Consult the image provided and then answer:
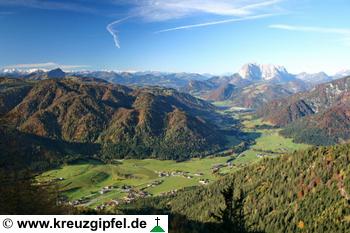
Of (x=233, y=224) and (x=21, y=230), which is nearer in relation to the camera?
(x=21, y=230)

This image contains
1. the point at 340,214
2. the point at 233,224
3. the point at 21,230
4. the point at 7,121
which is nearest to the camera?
the point at 21,230

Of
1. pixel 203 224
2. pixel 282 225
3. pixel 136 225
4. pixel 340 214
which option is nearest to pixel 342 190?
pixel 340 214

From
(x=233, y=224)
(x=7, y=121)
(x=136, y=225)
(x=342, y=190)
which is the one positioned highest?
(x=7, y=121)

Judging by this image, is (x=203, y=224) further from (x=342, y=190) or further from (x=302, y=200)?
(x=342, y=190)

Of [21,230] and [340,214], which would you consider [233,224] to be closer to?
[21,230]

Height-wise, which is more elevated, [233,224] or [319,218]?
[233,224]

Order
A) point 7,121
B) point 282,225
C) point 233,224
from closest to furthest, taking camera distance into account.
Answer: point 7,121 → point 233,224 → point 282,225

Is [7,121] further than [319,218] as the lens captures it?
No

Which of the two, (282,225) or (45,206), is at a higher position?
(45,206)

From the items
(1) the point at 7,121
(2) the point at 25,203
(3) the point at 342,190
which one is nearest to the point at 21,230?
(2) the point at 25,203
